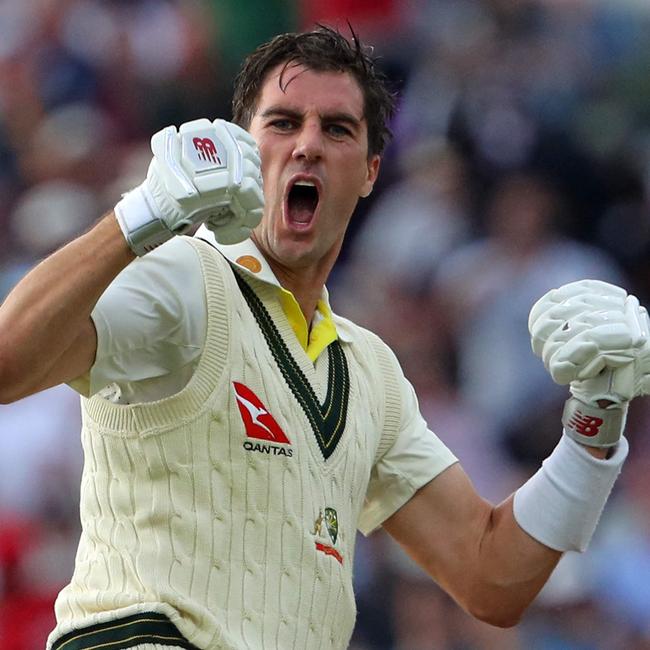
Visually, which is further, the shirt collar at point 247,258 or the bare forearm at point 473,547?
the bare forearm at point 473,547

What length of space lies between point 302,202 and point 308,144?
0.44 ft

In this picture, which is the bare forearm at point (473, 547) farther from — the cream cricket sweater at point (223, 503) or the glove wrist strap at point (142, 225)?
the glove wrist strap at point (142, 225)

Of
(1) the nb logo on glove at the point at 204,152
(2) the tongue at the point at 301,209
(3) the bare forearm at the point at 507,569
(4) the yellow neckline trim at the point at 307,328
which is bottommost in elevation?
(3) the bare forearm at the point at 507,569

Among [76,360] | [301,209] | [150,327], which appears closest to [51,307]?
[76,360]

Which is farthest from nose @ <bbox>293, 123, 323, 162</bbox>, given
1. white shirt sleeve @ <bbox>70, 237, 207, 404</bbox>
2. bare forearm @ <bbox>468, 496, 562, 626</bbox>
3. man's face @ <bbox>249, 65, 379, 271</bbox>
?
bare forearm @ <bbox>468, 496, 562, 626</bbox>

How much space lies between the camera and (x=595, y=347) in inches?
114

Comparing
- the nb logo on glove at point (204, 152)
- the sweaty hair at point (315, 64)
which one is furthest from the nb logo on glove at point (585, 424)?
the nb logo on glove at point (204, 152)

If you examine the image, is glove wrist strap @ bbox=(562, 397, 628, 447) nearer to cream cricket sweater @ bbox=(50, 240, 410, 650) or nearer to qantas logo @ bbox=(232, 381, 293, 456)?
cream cricket sweater @ bbox=(50, 240, 410, 650)

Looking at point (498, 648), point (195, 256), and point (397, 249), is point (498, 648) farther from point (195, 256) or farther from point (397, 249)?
point (195, 256)

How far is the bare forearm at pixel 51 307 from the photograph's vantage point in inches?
90.0

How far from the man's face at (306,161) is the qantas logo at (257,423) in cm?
46

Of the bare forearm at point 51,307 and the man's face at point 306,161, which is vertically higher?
the man's face at point 306,161

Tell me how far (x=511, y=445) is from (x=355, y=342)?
Result: 225 centimetres

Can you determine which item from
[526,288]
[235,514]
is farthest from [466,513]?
[526,288]
